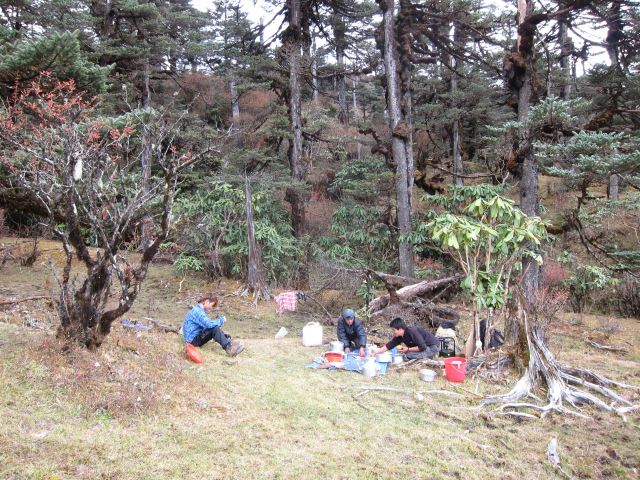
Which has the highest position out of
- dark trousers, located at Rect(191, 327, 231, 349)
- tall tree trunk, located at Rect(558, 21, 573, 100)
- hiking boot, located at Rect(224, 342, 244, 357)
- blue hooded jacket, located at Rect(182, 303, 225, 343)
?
tall tree trunk, located at Rect(558, 21, 573, 100)

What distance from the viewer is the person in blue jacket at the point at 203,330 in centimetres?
599

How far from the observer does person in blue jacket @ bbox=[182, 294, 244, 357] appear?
599cm

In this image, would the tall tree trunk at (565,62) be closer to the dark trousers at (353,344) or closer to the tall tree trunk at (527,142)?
the tall tree trunk at (527,142)

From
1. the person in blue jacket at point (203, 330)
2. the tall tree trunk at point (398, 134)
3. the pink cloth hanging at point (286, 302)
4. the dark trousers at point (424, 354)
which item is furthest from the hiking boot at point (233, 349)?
the tall tree trunk at point (398, 134)

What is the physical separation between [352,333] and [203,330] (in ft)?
7.23

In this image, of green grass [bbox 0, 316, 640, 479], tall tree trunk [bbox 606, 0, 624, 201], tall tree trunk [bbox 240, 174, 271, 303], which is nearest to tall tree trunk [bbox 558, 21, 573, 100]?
tall tree trunk [bbox 606, 0, 624, 201]

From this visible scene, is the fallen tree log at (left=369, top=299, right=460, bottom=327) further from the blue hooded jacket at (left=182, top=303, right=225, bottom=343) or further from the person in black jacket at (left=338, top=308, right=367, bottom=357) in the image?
the blue hooded jacket at (left=182, top=303, right=225, bottom=343)

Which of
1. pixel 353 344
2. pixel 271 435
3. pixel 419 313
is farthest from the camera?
pixel 419 313

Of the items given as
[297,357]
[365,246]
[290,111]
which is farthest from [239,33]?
[297,357]

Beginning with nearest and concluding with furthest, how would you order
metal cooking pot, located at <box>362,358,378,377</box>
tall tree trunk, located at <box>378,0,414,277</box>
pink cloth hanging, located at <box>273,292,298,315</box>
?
metal cooking pot, located at <box>362,358,378,377</box>
pink cloth hanging, located at <box>273,292,298,315</box>
tall tree trunk, located at <box>378,0,414,277</box>

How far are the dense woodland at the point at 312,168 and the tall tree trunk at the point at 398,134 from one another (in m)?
0.05

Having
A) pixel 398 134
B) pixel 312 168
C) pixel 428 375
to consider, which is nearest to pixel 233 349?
pixel 428 375

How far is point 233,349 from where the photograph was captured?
20.0 feet

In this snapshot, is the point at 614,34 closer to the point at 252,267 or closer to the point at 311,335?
the point at 311,335
